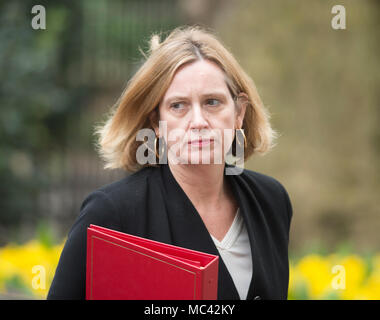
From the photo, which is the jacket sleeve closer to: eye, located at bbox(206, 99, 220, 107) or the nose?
the nose

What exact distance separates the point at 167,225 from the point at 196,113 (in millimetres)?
396

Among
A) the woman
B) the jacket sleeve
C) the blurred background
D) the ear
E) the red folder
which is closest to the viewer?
the red folder

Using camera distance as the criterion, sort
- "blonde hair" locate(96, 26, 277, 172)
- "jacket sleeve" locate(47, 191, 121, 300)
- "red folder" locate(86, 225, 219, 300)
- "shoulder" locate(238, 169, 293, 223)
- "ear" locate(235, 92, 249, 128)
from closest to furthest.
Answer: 1. "red folder" locate(86, 225, 219, 300)
2. "jacket sleeve" locate(47, 191, 121, 300)
3. "blonde hair" locate(96, 26, 277, 172)
4. "ear" locate(235, 92, 249, 128)
5. "shoulder" locate(238, 169, 293, 223)

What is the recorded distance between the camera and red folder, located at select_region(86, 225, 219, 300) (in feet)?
4.59

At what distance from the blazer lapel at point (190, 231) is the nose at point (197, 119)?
27 centimetres

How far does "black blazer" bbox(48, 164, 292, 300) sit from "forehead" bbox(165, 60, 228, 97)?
1.10ft

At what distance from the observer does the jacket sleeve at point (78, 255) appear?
173cm

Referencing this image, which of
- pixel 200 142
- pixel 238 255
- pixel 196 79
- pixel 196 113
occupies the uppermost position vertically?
pixel 196 79

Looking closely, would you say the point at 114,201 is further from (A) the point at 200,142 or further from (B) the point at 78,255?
(A) the point at 200,142

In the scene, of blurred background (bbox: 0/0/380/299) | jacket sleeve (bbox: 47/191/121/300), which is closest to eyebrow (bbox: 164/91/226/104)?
jacket sleeve (bbox: 47/191/121/300)

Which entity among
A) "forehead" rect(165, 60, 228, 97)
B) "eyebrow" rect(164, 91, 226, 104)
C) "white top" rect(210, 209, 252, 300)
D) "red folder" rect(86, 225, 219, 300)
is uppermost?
"forehead" rect(165, 60, 228, 97)

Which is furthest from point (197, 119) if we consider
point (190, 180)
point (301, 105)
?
point (301, 105)

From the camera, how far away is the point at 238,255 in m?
2.04
